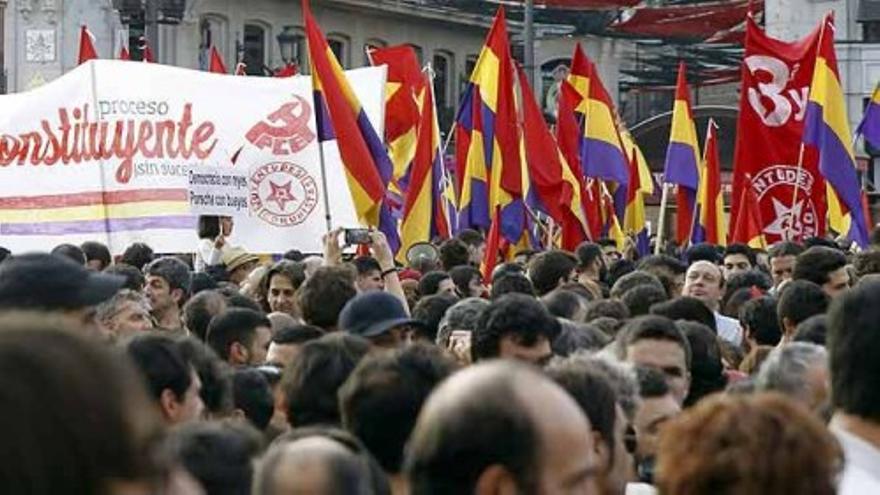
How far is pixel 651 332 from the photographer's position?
7.58 metres

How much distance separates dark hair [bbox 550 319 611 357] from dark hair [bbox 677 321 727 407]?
0.30m

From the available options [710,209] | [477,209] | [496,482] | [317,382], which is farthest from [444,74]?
[496,482]

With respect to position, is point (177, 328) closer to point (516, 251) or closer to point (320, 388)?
point (320, 388)

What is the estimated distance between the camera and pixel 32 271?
21.2 ft

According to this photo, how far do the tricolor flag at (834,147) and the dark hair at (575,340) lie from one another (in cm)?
1053

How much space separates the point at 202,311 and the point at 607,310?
5.58 feet

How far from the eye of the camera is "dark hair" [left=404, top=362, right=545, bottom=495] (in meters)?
3.33

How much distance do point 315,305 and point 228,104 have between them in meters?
8.48

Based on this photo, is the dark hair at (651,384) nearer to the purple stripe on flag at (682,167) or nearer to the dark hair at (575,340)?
the dark hair at (575,340)

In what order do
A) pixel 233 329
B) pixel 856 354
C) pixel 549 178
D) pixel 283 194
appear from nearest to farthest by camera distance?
pixel 856 354
pixel 233 329
pixel 283 194
pixel 549 178

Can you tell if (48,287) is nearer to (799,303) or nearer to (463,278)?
(799,303)

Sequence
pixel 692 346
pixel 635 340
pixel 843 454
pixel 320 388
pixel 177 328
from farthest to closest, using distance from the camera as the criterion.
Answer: pixel 177 328
pixel 692 346
pixel 635 340
pixel 320 388
pixel 843 454

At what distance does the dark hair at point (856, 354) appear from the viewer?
4.43 metres

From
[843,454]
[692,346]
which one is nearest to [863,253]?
[692,346]
